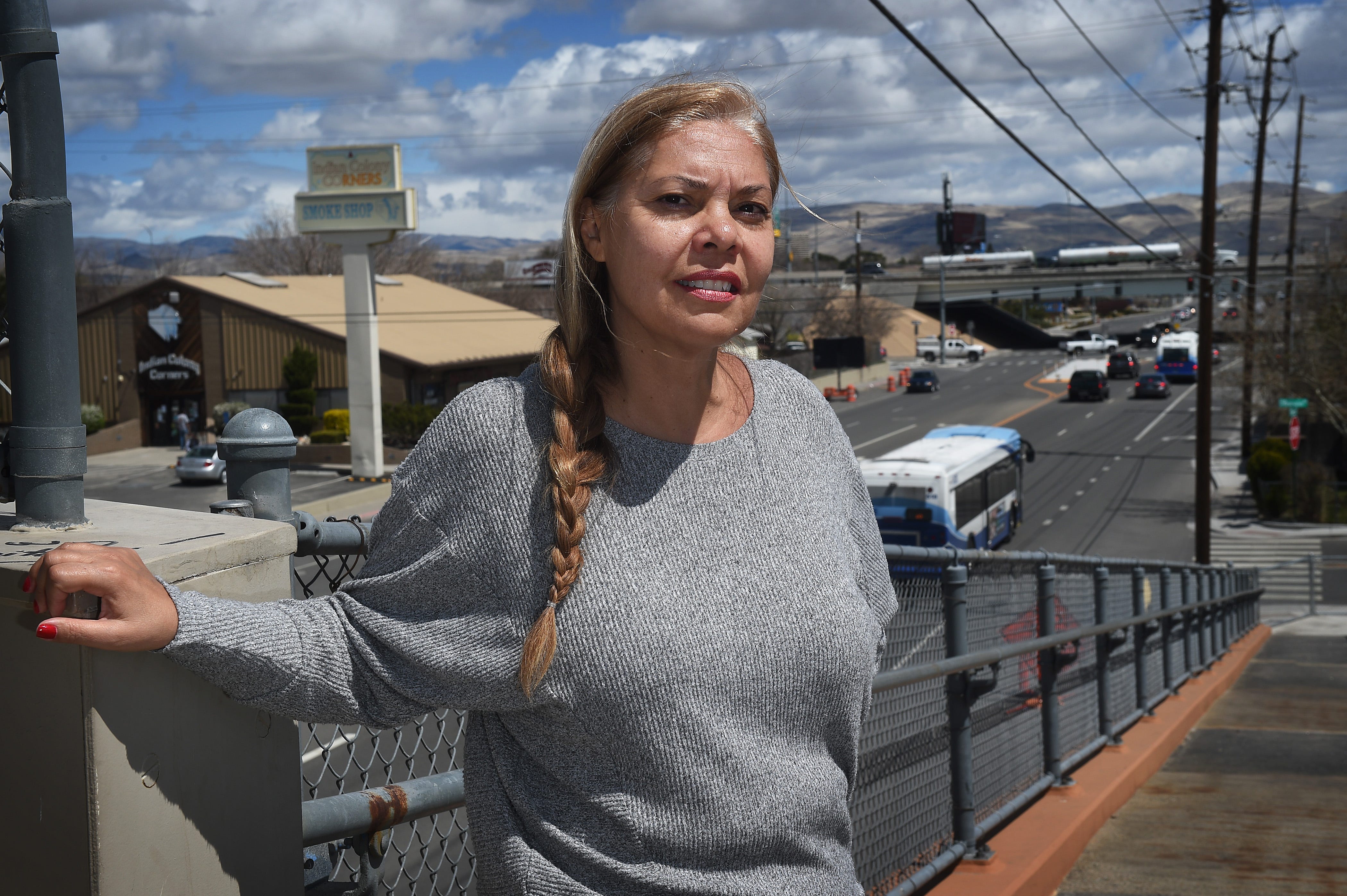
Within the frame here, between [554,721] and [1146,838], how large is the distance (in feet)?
15.4

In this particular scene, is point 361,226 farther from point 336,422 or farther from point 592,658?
point 592,658

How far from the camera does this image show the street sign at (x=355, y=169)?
35.5m

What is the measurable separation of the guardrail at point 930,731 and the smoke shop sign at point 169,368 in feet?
124

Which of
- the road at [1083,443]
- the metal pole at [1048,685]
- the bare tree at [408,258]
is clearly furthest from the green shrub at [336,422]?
the metal pole at [1048,685]

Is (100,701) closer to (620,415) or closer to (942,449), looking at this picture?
(620,415)

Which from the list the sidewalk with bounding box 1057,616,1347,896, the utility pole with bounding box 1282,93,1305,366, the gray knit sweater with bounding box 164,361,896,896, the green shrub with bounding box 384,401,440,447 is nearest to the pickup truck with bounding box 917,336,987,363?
the utility pole with bounding box 1282,93,1305,366

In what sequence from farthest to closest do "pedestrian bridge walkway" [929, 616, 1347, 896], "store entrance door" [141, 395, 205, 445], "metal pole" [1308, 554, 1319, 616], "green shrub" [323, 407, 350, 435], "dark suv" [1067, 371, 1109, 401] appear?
"dark suv" [1067, 371, 1109, 401]
"store entrance door" [141, 395, 205, 445]
"green shrub" [323, 407, 350, 435]
"metal pole" [1308, 554, 1319, 616]
"pedestrian bridge walkway" [929, 616, 1347, 896]

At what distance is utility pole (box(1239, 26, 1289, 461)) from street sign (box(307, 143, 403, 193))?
25418mm

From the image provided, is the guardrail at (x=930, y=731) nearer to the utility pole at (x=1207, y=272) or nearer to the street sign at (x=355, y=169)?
the utility pole at (x=1207, y=272)

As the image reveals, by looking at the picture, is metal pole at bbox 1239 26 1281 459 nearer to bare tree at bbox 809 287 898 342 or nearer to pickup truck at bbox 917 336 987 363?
bare tree at bbox 809 287 898 342

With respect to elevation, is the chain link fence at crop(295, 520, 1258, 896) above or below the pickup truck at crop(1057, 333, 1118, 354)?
below

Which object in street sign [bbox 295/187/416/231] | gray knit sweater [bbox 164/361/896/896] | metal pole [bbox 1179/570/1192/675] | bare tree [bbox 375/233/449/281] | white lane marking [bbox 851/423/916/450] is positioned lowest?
white lane marking [bbox 851/423/916/450]

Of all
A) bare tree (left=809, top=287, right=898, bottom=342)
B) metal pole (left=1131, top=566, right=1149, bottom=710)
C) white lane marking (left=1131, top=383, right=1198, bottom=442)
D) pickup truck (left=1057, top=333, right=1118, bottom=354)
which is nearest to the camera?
metal pole (left=1131, top=566, right=1149, bottom=710)

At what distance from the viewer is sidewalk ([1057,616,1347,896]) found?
16.1 feet
